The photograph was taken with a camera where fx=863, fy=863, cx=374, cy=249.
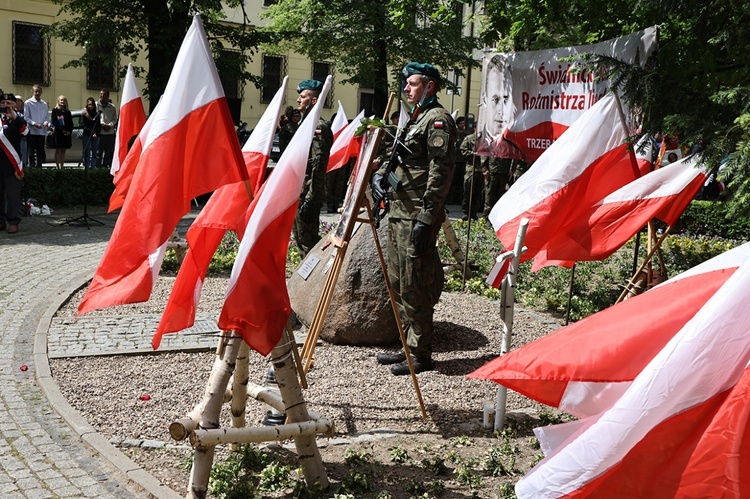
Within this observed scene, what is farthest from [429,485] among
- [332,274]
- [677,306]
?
[677,306]

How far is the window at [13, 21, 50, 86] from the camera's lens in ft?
101

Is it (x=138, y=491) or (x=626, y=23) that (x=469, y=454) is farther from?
(x=626, y=23)

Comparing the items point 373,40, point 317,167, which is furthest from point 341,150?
point 373,40

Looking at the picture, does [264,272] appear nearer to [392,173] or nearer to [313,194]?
[392,173]

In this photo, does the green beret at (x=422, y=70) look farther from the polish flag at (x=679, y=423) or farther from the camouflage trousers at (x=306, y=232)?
the polish flag at (x=679, y=423)

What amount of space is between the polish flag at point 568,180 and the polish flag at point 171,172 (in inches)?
93.4

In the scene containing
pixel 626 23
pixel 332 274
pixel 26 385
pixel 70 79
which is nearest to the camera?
pixel 332 274

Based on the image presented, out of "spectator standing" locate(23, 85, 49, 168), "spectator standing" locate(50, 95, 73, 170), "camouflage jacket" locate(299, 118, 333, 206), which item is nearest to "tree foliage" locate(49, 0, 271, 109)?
"spectator standing" locate(50, 95, 73, 170)

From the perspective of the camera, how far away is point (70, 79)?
32375mm

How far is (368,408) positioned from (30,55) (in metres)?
29.2

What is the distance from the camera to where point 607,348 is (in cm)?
308

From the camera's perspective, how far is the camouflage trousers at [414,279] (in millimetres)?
6824

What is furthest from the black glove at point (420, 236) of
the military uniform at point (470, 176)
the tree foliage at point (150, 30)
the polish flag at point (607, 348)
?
the tree foliage at point (150, 30)

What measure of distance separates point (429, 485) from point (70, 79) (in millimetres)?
30900
